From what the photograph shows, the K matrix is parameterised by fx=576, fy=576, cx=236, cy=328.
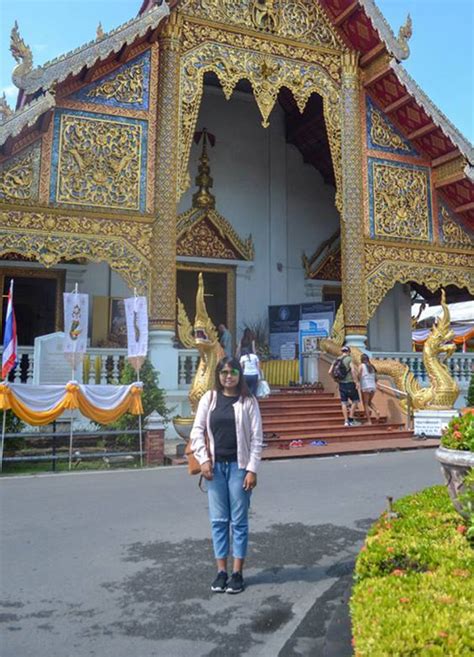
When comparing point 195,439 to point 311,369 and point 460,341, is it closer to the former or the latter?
point 311,369

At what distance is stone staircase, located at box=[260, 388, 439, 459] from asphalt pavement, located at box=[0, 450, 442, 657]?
2.93 meters

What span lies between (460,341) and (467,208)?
11.8 metres

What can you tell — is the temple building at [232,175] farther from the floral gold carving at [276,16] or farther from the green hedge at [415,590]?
the green hedge at [415,590]

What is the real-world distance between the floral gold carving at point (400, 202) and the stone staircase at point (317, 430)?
455cm

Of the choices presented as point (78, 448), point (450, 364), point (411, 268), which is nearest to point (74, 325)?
point (78, 448)

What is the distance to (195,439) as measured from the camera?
12.5 ft

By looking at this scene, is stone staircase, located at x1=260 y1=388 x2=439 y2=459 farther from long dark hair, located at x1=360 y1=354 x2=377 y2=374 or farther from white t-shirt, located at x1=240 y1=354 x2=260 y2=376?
white t-shirt, located at x1=240 y1=354 x2=260 y2=376

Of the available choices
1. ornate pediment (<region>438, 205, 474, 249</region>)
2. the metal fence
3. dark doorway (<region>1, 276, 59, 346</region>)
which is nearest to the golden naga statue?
the metal fence

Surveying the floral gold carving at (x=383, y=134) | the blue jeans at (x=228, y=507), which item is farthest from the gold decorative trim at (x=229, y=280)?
the blue jeans at (x=228, y=507)

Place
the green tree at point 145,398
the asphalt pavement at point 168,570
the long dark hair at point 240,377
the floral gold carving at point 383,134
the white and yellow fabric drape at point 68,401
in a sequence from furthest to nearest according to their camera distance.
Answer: the floral gold carving at point 383,134 → the green tree at point 145,398 → the white and yellow fabric drape at point 68,401 → the long dark hair at point 240,377 → the asphalt pavement at point 168,570

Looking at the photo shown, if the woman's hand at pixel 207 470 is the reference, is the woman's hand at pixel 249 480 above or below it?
below

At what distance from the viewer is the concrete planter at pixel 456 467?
137 inches

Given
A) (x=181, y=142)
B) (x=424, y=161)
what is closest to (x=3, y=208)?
(x=181, y=142)

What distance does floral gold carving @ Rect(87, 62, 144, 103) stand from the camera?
12.0 m
